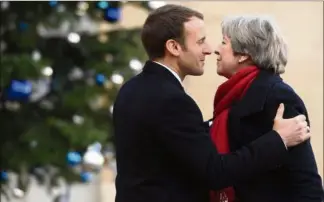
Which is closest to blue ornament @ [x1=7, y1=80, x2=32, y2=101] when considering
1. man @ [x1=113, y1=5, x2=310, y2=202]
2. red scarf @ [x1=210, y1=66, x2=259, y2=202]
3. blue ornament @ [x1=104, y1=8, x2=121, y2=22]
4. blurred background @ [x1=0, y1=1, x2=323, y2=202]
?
blurred background @ [x1=0, y1=1, x2=323, y2=202]

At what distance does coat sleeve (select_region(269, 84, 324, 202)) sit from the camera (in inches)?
83.4

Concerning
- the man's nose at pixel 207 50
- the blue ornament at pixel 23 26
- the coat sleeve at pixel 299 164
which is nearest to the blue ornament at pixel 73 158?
the blue ornament at pixel 23 26

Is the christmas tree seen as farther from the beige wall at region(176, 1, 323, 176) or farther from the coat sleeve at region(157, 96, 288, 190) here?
the coat sleeve at region(157, 96, 288, 190)

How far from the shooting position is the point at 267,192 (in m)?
2.16

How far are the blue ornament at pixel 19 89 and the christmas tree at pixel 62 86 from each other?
2 cm

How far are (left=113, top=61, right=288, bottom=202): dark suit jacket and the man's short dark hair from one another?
0.21 ft

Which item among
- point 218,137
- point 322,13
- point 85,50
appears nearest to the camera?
point 218,137

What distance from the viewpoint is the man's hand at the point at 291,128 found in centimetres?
212

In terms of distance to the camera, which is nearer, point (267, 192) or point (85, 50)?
point (267, 192)

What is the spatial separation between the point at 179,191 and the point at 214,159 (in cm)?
14

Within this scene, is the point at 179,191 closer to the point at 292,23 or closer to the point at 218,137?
the point at 218,137

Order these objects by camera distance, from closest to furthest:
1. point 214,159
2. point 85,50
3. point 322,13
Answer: point 214,159, point 85,50, point 322,13

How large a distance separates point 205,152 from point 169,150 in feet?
0.32

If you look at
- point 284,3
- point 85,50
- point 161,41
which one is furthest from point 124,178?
point 284,3
